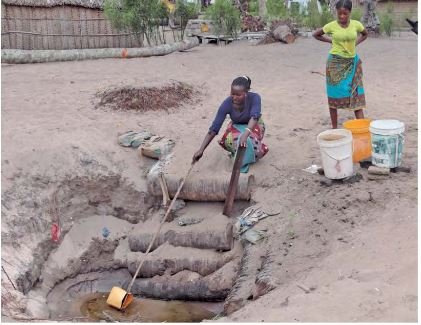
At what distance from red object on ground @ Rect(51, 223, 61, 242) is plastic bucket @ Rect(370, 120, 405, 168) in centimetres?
283

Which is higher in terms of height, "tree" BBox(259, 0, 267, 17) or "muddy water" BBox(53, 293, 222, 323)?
"tree" BBox(259, 0, 267, 17)

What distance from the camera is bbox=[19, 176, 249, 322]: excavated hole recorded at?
445cm

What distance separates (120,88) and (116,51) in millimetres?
4781

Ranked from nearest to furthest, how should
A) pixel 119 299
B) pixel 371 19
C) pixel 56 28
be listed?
pixel 119 299 < pixel 56 28 < pixel 371 19

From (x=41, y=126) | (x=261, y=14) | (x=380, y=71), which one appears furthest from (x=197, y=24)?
(x=41, y=126)

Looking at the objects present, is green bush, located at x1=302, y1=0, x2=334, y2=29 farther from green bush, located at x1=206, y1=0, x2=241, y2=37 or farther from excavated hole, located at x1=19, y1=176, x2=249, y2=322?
excavated hole, located at x1=19, y1=176, x2=249, y2=322

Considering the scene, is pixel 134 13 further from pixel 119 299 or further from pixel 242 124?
pixel 119 299

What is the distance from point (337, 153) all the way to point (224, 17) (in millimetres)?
10699

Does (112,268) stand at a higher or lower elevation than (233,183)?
lower

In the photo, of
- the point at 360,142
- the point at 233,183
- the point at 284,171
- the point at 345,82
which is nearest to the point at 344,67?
the point at 345,82

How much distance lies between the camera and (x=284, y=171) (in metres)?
5.13

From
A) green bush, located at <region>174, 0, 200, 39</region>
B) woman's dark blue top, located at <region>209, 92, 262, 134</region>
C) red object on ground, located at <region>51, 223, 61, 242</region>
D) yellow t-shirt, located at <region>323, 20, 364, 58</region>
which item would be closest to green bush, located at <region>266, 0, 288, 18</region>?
green bush, located at <region>174, 0, 200, 39</region>

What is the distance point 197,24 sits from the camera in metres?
16.5

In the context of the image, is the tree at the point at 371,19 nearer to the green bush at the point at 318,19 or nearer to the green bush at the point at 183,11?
the green bush at the point at 318,19
